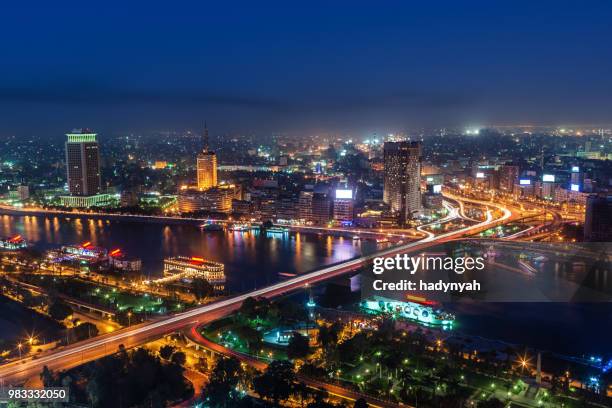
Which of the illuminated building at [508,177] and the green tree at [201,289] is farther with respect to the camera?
the illuminated building at [508,177]

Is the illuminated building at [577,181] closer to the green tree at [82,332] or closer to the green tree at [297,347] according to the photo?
the green tree at [297,347]

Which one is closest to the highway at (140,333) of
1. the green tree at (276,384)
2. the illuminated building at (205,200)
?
the green tree at (276,384)

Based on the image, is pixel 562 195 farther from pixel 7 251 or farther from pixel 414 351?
pixel 7 251

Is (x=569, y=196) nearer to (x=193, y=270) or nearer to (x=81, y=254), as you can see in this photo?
(x=193, y=270)

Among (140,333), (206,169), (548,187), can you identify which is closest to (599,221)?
(548,187)

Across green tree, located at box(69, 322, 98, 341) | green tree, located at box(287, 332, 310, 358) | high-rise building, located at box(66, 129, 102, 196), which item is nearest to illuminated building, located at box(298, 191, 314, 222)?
high-rise building, located at box(66, 129, 102, 196)

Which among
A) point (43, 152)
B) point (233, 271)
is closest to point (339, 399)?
point (233, 271)
